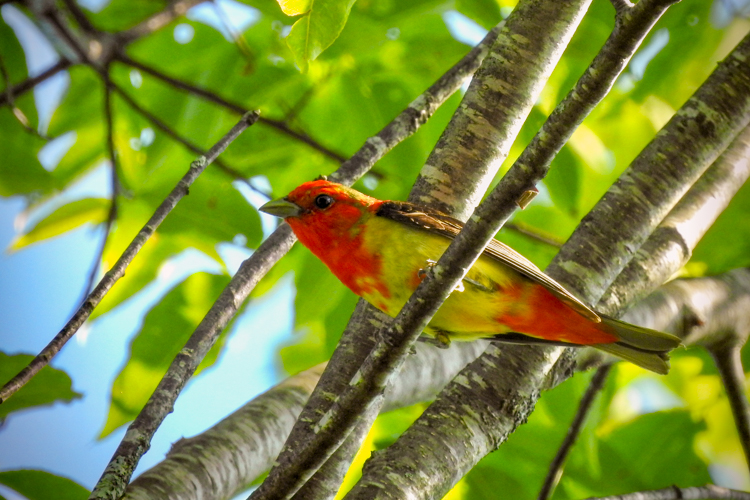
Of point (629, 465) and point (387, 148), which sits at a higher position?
point (387, 148)

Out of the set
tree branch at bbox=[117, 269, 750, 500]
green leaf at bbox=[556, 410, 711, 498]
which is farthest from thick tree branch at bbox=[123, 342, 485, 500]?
green leaf at bbox=[556, 410, 711, 498]

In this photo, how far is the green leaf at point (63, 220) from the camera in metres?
3.93

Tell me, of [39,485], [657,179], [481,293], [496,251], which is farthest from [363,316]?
[657,179]

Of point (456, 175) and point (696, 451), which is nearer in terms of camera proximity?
point (456, 175)

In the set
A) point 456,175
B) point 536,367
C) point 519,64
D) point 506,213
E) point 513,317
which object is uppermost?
point 519,64

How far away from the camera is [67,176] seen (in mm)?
4312

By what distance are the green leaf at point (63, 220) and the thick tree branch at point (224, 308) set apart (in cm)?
131

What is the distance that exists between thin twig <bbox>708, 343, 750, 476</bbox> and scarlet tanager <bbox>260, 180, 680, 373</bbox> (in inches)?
39.7

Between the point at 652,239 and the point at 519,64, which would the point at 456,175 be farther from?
the point at 652,239

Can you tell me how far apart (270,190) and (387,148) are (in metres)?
1.20

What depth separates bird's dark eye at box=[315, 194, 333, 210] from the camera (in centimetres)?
346

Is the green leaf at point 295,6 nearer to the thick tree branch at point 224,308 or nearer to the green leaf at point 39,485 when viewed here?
the thick tree branch at point 224,308

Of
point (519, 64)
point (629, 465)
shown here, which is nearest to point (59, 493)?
point (519, 64)

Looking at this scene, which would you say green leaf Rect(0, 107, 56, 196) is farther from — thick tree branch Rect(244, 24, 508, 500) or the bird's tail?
the bird's tail
